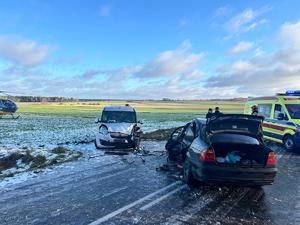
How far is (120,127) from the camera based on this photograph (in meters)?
14.7

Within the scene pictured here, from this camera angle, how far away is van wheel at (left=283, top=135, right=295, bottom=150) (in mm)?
14701

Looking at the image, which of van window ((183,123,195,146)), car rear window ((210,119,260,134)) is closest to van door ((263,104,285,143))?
van window ((183,123,195,146))

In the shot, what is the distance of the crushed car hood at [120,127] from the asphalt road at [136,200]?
478 centimetres

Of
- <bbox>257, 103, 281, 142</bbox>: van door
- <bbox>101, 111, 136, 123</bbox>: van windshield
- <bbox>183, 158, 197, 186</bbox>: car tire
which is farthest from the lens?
<bbox>257, 103, 281, 142</bbox>: van door

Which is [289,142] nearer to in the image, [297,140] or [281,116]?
[297,140]

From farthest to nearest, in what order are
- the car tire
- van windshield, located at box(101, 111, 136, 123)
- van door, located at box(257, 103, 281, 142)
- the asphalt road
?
van door, located at box(257, 103, 281, 142) → van windshield, located at box(101, 111, 136, 123) → the car tire → the asphalt road

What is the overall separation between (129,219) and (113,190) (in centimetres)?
196

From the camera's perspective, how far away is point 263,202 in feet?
22.3

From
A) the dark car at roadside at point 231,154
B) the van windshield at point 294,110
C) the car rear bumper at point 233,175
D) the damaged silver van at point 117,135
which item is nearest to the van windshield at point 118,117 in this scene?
the damaged silver van at point 117,135

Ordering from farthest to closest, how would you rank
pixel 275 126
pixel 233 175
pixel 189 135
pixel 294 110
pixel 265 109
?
1. pixel 265 109
2. pixel 275 126
3. pixel 294 110
4. pixel 189 135
5. pixel 233 175

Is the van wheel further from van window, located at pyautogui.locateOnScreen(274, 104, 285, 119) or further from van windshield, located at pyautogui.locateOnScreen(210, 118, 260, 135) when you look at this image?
van windshield, located at pyautogui.locateOnScreen(210, 118, 260, 135)

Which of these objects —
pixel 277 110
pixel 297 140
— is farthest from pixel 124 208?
pixel 277 110

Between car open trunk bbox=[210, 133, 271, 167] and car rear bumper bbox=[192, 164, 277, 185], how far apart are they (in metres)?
0.16

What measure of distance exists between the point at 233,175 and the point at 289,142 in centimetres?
921
